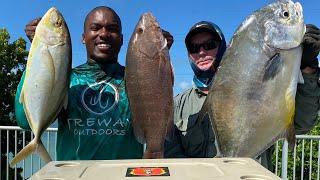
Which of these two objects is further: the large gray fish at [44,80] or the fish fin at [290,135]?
the large gray fish at [44,80]

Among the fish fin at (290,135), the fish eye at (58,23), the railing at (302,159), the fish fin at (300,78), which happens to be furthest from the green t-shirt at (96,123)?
the railing at (302,159)

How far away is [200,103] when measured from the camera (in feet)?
12.5

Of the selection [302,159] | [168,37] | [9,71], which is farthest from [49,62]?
[9,71]

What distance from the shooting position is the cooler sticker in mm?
2145

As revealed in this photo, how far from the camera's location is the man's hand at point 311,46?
2973mm

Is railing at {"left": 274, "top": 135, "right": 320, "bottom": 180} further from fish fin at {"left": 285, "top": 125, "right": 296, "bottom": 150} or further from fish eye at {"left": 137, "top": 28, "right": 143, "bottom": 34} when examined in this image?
fish eye at {"left": 137, "top": 28, "right": 143, "bottom": 34}

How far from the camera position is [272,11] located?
3.12m

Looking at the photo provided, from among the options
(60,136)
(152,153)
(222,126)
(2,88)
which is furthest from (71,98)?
(2,88)

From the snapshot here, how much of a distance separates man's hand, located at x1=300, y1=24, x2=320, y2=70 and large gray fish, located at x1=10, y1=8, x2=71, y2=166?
159 centimetres

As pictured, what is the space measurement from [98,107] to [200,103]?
0.83 metres

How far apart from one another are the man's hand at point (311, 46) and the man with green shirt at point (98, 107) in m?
1.34

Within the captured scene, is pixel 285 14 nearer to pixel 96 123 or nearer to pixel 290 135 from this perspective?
pixel 290 135

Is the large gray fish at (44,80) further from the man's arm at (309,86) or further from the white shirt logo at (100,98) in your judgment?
the man's arm at (309,86)

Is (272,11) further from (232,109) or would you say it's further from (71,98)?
(71,98)
